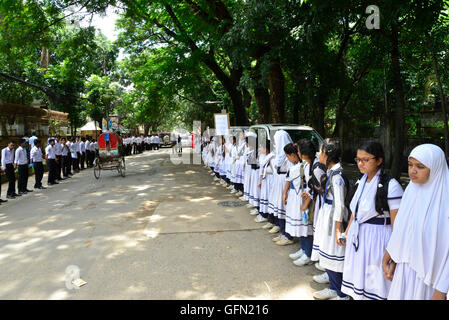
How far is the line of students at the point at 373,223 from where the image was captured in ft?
7.61

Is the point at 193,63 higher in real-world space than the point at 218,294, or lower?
higher

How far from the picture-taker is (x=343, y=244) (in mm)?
3311

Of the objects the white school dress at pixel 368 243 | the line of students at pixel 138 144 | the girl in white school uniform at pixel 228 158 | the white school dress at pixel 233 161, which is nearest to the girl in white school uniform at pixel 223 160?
the girl in white school uniform at pixel 228 158

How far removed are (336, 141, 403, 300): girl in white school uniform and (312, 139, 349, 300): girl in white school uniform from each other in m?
0.33

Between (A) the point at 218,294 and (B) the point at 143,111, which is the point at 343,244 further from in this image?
(B) the point at 143,111

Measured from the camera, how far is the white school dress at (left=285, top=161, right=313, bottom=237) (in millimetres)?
4598

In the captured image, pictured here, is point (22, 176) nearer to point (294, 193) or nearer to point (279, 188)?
point (279, 188)

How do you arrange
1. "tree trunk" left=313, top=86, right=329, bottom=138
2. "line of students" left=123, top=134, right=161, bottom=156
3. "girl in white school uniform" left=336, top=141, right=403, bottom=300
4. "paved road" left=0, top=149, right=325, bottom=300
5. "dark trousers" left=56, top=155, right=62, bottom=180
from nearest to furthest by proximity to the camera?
"girl in white school uniform" left=336, top=141, right=403, bottom=300, "paved road" left=0, top=149, right=325, bottom=300, "tree trunk" left=313, top=86, right=329, bottom=138, "dark trousers" left=56, top=155, right=62, bottom=180, "line of students" left=123, top=134, right=161, bottom=156

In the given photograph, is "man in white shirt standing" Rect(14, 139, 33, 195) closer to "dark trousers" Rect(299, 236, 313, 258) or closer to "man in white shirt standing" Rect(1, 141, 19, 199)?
"man in white shirt standing" Rect(1, 141, 19, 199)

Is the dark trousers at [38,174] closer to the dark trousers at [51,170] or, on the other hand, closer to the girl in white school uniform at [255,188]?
the dark trousers at [51,170]

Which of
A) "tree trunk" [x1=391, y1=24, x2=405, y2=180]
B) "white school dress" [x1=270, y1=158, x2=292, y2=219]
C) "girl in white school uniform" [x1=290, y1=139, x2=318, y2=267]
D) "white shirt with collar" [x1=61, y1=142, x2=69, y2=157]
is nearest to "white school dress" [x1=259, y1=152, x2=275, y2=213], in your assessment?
"white school dress" [x1=270, y1=158, x2=292, y2=219]
